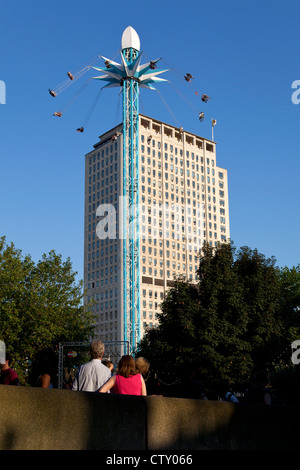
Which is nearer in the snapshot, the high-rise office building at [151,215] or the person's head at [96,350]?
the person's head at [96,350]

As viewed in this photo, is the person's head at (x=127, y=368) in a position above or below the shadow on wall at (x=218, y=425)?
above

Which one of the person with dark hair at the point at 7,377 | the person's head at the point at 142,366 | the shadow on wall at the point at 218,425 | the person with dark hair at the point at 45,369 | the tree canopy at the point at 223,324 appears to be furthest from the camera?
the tree canopy at the point at 223,324

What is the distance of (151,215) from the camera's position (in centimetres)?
13625

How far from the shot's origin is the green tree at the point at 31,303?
4266 cm

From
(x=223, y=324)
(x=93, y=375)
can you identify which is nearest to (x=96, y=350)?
(x=93, y=375)

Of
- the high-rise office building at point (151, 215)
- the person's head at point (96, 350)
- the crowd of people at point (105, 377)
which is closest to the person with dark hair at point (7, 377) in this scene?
the crowd of people at point (105, 377)

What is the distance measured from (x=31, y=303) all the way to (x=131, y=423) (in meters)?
39.2

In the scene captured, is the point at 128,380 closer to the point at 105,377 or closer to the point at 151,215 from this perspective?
the point at 105,377

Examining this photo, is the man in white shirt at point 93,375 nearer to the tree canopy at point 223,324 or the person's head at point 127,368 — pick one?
the person's head at point 127,368

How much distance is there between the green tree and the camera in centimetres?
4266

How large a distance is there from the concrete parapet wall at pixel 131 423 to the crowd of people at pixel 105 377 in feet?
4.03

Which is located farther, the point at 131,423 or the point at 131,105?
the point at 131,105

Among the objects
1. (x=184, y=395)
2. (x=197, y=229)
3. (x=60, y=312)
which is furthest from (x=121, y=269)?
(x=184, y=395)

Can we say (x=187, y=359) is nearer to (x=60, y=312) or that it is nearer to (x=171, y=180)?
(x=60, y=312)
